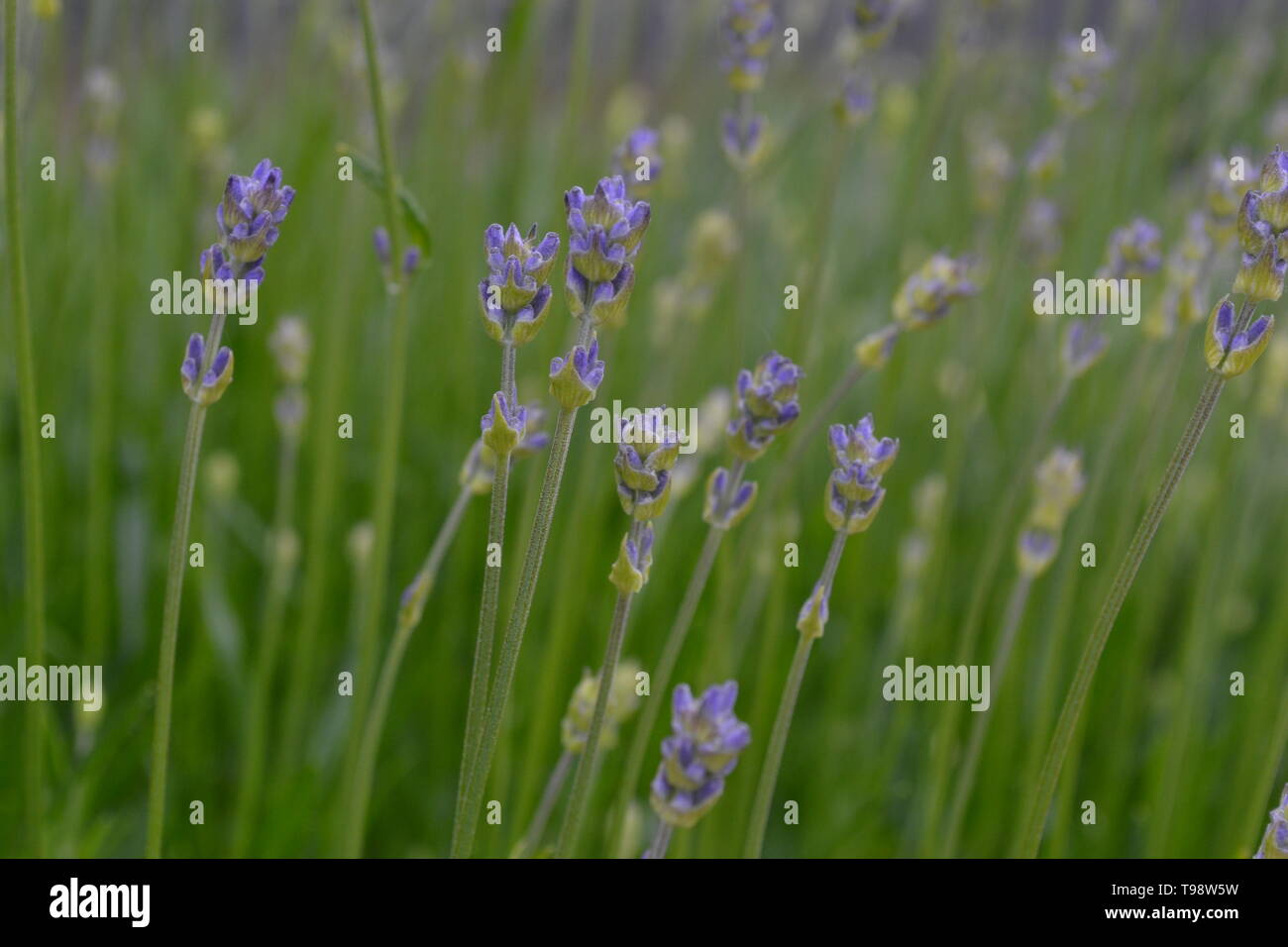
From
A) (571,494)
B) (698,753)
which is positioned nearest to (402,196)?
(698,753)

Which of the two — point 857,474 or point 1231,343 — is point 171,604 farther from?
point 1231,343

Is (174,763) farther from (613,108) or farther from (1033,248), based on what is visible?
(613,108)

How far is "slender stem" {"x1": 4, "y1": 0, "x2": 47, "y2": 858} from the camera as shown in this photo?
2.32 feet

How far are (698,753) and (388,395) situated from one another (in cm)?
46

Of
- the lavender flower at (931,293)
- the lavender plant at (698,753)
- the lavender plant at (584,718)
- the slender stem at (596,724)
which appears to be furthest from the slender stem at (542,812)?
the lavender flower at (931,293)

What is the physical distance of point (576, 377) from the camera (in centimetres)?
57

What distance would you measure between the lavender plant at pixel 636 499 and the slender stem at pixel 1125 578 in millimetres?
236

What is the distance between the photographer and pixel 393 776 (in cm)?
134

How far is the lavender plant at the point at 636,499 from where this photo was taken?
61 centimetres

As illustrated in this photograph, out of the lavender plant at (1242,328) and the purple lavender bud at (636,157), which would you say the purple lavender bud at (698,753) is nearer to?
the lavender plant at (1242,328)

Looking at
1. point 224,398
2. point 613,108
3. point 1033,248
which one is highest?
point 613,108

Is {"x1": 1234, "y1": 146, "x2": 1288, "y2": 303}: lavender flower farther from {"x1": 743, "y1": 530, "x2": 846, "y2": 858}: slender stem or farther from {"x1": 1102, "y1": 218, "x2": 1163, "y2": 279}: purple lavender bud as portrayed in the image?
{"x1": 1102, "y1": 218, "x2": 1163, "y2": 279}: purple lavender bud

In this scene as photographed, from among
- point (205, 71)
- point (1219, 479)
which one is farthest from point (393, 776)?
point (205, 71)
